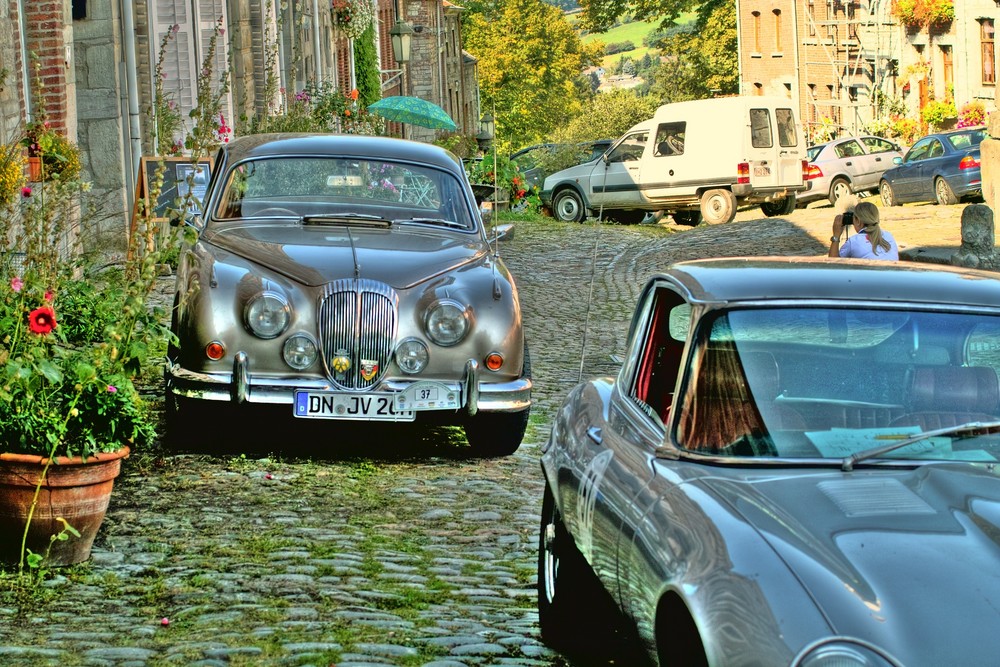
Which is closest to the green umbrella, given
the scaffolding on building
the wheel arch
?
the wheel arch

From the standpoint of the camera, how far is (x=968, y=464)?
3.77 meters

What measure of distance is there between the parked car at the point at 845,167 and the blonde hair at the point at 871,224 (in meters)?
22.0

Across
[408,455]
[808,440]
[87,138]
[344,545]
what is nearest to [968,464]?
[808,440]

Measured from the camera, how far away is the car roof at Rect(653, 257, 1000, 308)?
13.9 ft

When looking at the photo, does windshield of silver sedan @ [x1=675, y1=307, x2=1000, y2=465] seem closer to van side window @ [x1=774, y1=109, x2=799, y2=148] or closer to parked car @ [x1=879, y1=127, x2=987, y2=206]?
van side window @ [x1=774, y1=109, x2=799, y2=148]

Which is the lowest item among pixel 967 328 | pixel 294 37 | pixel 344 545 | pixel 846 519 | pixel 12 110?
pixel 344 545

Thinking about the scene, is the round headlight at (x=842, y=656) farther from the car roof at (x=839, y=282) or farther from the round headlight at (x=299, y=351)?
the round headlight at (x=299, y=351)

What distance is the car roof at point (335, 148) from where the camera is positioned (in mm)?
9469

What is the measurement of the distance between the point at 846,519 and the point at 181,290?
211 inches

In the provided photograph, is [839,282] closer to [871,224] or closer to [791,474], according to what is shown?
Answer: [791,474]

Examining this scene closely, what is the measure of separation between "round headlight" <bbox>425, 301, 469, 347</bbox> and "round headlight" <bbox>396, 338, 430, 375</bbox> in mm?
84

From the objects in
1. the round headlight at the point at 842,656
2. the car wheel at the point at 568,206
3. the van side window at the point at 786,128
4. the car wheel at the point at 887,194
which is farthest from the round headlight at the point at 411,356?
the car wheel at the point at 887,194

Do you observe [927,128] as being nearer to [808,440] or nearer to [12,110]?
[12,110]

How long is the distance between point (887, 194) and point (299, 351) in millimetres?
25015
